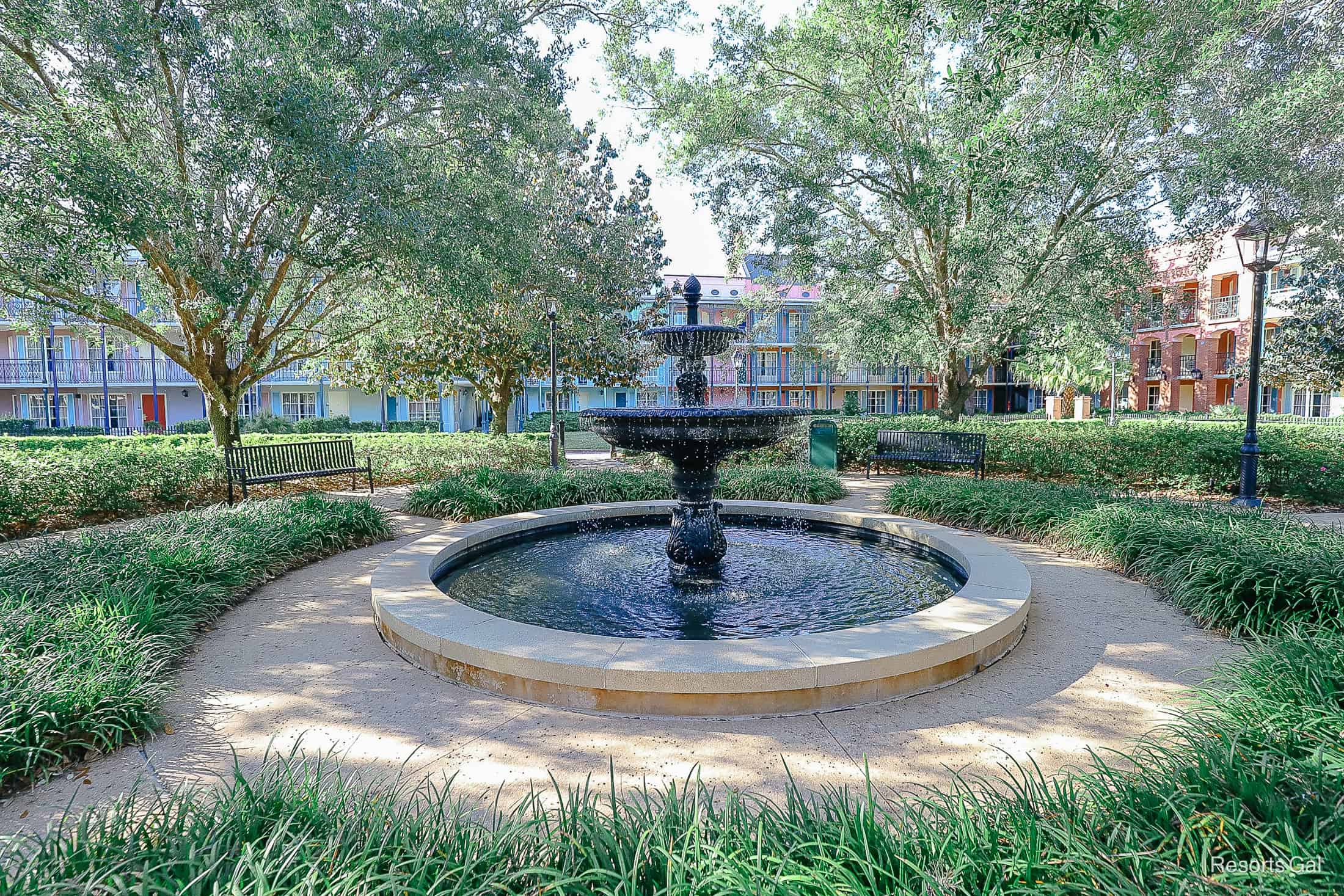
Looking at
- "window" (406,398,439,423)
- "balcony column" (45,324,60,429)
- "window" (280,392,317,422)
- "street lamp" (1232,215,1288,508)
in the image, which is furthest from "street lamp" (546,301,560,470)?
"balcony column" (45,324,60,429)

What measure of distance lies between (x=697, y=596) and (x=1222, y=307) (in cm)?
4008

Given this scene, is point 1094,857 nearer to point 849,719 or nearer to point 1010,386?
point 849,719

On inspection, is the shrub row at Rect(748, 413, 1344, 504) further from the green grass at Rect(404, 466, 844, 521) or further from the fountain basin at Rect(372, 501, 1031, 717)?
the fountain basin at Rect(372, 501, 1031, 717)

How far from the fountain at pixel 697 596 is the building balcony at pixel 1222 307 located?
120 ft

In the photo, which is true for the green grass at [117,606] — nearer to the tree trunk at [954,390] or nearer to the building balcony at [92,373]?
the tree trunk at [954,390]

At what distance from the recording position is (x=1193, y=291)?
32.9m

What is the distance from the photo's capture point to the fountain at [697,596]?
3.33m

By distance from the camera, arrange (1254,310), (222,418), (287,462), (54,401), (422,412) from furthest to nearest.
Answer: (422,412)
(54,401)
(222,418)
(287,462)
(1254,310)

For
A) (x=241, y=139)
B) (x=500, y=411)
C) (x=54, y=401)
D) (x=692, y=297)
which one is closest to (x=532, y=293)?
(x=500, y=411)

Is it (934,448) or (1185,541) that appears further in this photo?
(934,448)

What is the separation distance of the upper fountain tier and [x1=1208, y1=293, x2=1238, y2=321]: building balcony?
3808 centimetres

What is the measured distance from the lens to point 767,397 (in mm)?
43438

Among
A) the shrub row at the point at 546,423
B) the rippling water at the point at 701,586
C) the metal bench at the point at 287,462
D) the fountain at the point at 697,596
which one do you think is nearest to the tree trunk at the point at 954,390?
the fountain at the point at 697,596

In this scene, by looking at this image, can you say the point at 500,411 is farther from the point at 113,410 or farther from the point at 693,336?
the point at 113,410
